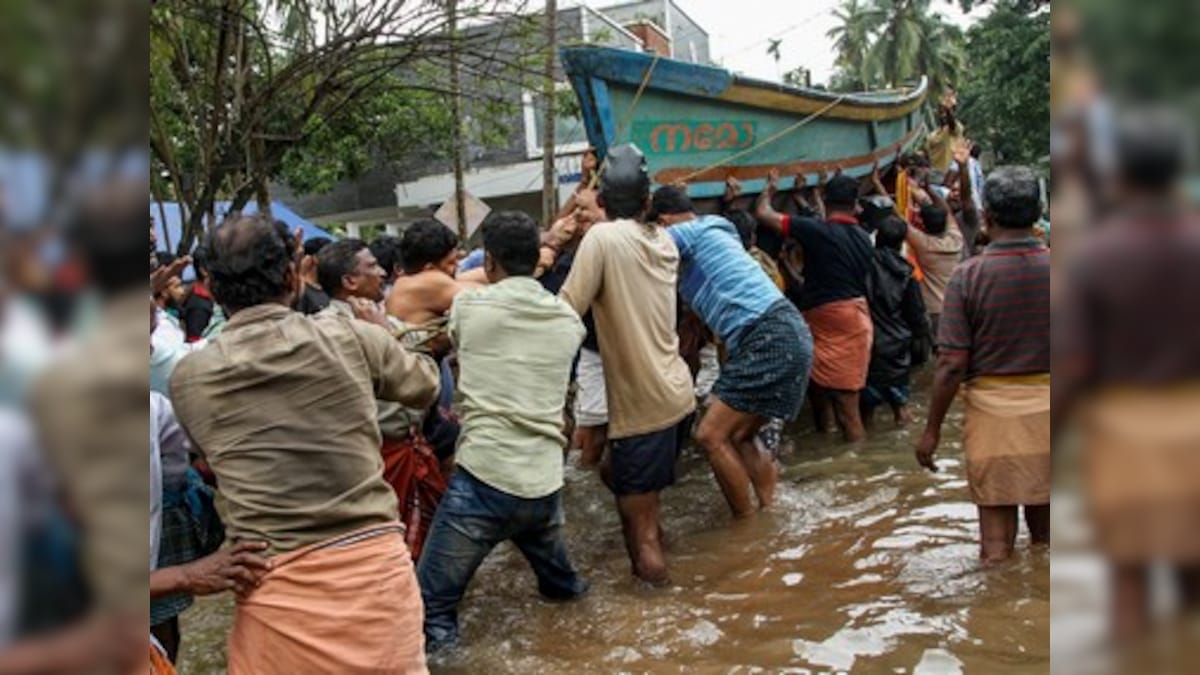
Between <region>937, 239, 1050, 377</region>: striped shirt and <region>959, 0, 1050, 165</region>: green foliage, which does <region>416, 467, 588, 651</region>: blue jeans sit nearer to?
<region>937, 239, 1050, 377</region>: striped shirt

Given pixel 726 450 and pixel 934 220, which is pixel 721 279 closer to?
pixel 726 450

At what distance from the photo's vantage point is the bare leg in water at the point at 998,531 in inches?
145

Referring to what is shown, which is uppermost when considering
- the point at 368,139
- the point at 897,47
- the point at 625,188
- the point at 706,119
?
the point at 897,47

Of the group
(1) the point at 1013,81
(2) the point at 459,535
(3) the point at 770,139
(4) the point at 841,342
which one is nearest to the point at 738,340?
(2) the point at 459,535

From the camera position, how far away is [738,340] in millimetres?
4336

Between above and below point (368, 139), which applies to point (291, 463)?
below

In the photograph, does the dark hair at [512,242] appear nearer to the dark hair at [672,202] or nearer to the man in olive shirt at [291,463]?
the man in olive shirt at [291,463]

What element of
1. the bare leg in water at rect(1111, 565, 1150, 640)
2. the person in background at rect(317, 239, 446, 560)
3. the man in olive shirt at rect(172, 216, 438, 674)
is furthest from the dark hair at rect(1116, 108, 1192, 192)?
the person in background at rect(317, 239, 446, 560)

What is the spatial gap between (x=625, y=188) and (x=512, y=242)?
704 millimetres

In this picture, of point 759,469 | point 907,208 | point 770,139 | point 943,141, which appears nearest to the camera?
point 759,469

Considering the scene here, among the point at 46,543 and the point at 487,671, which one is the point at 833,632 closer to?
the point at 487,671

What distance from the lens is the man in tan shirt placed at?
12.4 feet

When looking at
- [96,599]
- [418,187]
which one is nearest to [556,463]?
[96,599]

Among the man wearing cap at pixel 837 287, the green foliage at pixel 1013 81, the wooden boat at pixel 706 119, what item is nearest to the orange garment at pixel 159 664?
the green foliage at pixel 1013 81
